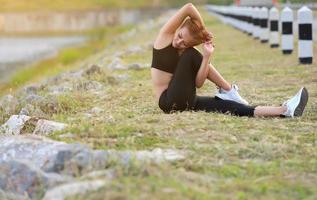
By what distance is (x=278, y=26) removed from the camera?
16516 millimetres

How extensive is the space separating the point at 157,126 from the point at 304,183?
197 centimetres

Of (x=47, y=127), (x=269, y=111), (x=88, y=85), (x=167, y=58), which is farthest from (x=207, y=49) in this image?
(x=88, y=85)

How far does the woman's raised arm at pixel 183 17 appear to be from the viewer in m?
6.74

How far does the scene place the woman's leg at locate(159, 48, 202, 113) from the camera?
269 inches

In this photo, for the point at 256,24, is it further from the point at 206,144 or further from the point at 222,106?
the point at 206,144

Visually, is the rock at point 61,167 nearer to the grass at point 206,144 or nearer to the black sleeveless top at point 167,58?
the grass at point 206,144

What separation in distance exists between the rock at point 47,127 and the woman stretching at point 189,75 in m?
1.13

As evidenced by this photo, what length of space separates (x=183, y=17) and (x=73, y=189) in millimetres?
3048

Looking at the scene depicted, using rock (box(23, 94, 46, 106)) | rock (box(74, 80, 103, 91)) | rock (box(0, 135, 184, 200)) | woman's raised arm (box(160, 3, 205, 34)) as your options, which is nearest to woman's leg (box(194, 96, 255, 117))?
woman's raised arm (box(160, 3, 205, 34))

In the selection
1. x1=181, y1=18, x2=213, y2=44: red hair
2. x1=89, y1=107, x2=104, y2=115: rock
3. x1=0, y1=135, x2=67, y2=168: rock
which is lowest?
x1=89, y1=107, x2=104, y2=115: rock

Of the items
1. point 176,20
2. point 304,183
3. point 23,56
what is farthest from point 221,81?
point 23,56

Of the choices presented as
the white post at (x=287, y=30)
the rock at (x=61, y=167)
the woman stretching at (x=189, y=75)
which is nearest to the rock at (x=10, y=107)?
the woman stretching at (x=189, y=75)

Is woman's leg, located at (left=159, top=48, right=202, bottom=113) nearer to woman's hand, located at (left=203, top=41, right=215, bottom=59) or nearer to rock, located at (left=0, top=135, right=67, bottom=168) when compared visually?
woman's hand, located at (left=203, top=41, right=215, bottom=59)

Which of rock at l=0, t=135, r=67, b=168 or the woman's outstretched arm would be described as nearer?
rock at l=0, t=135, r=67, b=168
